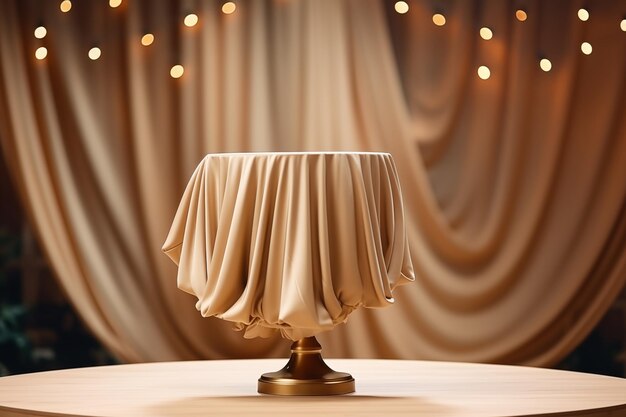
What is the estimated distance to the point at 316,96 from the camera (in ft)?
10.6

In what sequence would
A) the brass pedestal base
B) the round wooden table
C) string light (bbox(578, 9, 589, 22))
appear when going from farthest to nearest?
string light (bbox(578, 9, 589, 22)) < the brass pedestal base < the round wooden table

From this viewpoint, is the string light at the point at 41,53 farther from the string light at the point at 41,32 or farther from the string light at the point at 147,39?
the string light at the point at 147,39

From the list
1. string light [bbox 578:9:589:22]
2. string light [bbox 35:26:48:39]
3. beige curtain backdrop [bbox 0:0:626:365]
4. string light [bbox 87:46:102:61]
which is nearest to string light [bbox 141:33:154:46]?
beige curtain backdrop [bbox 0:0:626:365]

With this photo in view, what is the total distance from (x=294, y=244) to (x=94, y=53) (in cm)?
169

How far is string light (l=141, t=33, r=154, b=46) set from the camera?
3223mm

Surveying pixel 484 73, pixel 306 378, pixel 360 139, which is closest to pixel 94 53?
pixel 360 139

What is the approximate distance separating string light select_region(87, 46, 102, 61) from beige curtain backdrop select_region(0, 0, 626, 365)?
0.02m

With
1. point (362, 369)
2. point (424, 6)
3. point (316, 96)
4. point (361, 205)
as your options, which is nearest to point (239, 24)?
point (316, 96)

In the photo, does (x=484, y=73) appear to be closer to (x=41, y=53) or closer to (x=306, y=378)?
(x=41, y=53)

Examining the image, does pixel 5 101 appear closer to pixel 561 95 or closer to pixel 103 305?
pixel 103 305

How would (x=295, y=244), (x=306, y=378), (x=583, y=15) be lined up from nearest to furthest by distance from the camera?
(x=295, y=244) → (x=306, y=378) → (x=583, y=15)

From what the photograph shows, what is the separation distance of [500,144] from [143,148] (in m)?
0.98

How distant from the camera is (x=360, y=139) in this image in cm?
321

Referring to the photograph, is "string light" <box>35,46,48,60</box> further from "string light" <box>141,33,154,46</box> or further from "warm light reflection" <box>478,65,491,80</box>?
"warm light reflection" <box>478,65,491,80</box>
